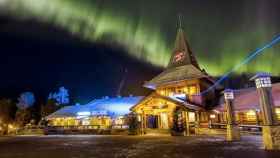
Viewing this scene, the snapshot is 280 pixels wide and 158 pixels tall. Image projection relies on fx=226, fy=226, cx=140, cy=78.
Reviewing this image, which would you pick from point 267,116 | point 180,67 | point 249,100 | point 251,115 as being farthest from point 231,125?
point 180,67

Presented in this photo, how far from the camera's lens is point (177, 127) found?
21.3 metres

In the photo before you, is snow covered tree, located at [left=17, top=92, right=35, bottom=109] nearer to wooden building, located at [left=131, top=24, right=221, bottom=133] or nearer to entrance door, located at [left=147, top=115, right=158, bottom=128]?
entrance door, located at [left=147, top=115, right=158, bottom=128]

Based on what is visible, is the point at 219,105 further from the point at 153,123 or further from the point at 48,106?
the point at 48,106

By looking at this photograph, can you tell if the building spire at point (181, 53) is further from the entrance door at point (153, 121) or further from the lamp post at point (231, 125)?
the lamp post at point (231, 125)

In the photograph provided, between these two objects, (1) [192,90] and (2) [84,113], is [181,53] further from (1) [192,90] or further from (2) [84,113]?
(2) [84,113]

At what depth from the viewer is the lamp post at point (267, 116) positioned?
31.8ft

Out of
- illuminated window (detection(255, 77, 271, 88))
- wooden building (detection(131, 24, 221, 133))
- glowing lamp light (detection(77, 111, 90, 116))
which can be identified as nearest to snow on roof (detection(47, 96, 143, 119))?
glowing lamp light (detection(77, 111, 90, 116))

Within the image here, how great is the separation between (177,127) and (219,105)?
6.73 meters

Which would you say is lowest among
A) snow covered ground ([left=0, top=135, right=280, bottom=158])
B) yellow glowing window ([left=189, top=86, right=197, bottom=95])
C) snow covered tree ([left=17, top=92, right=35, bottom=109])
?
snow covered ground ([left=0, top=135, right=280, bottom=158])

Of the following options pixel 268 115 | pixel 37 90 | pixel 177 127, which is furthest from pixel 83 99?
pixel 268 115

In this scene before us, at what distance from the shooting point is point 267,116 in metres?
9.91

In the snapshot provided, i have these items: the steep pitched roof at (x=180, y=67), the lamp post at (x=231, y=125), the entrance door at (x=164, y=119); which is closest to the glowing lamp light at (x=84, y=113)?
the steep pitched roof at (x=180, y=67)

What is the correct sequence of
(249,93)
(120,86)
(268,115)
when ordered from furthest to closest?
(120,86) < (249,93) < (268,115)

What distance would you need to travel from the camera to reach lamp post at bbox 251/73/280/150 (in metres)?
9.68
